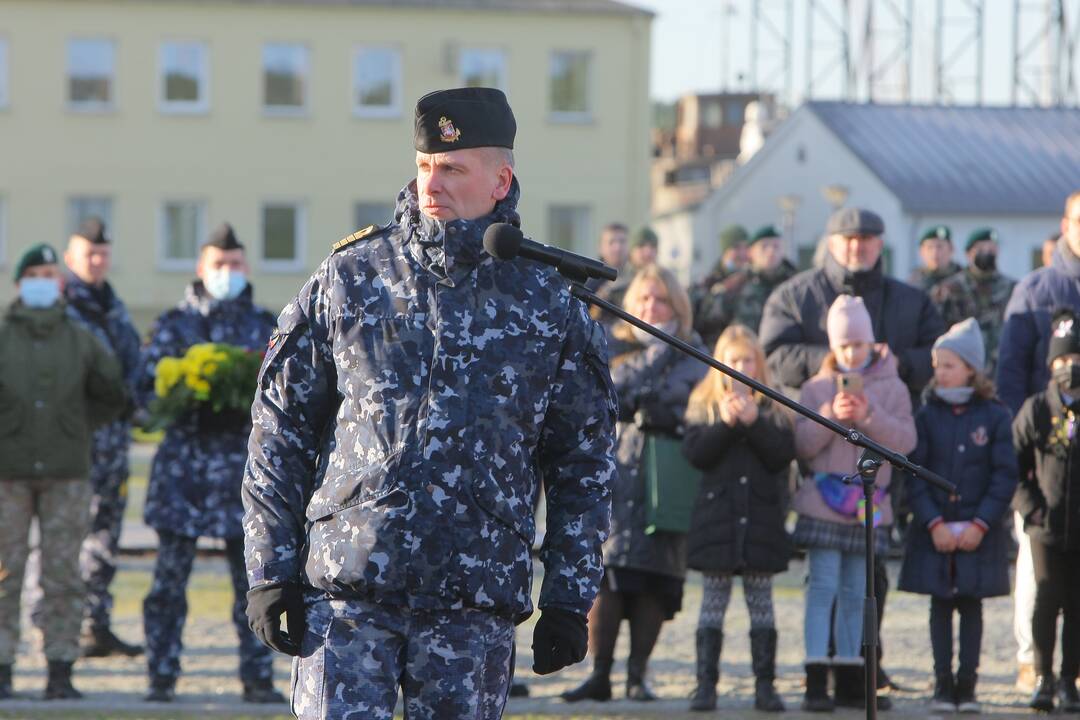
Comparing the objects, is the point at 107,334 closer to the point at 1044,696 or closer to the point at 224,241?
the point at 224,241

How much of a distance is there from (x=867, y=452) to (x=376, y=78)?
126ft

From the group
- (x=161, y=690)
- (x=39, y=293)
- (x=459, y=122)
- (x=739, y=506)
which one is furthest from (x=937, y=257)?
(x=459, y=122)

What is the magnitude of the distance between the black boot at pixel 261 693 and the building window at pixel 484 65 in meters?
34.9

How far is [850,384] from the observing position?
28.9ft

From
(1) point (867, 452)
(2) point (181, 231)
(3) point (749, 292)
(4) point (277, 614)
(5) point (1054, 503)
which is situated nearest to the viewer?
(4) point (277, 614)

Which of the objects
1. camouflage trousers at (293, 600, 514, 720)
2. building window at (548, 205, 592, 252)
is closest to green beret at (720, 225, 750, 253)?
camouflage trousers at (293, 600, 514, 720)

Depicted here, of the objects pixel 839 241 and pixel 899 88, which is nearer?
pixel 839 241

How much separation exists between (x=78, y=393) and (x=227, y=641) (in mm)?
2117

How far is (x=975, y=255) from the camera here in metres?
13.5

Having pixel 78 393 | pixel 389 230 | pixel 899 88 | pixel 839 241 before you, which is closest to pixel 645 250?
pixel 839 241

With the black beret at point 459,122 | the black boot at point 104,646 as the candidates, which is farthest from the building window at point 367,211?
the black beret at point 459,122

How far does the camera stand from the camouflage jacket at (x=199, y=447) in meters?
8.96

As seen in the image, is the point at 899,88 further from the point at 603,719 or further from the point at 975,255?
the point at 603,719

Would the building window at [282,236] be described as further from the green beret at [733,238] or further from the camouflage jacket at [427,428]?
the camouflage jacket at [427,428]
